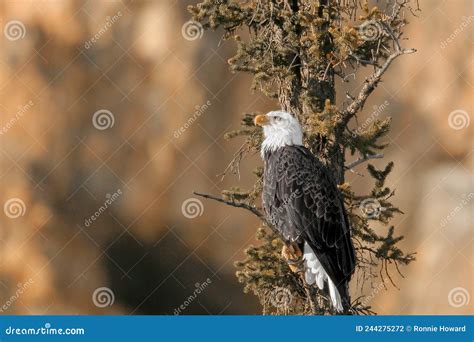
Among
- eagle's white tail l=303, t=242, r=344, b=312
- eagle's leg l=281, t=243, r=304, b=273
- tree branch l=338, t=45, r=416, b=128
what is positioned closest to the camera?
tree branch l=338, t=45, r=416, b=128

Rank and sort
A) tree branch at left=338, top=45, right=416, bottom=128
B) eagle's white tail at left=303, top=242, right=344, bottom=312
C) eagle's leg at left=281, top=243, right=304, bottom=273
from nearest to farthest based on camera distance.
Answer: tree branch at left=338, top=45, right=416, bottom=128 < eagle's white tail at left=303, top=242, right=344, bottom=312 < eagle's leg at left=281, top=243, right=304, bottom=273

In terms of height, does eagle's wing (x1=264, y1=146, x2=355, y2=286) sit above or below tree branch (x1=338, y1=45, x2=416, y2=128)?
below

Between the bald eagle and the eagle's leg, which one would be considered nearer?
the bald eagle

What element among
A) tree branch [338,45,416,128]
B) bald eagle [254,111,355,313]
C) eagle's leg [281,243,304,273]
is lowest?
eagle's leg [281,243,304,273]

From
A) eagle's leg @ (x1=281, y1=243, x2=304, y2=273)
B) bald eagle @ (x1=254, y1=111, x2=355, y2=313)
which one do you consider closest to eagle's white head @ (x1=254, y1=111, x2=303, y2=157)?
bald eagle @ (x1=254, y1=111, x2=355, y2=313)

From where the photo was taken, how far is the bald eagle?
619 cm

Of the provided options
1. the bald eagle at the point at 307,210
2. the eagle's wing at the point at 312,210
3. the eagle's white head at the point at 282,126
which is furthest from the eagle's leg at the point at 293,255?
the eagle's white head at the point at 282,126

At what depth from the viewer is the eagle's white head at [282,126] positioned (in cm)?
643

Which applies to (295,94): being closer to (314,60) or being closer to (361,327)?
(314,60)

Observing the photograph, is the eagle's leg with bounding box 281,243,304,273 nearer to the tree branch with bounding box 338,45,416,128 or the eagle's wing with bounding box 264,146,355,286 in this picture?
the eagle's wing with bounding box 264,146,355,286

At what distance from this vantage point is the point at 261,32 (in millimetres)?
7070

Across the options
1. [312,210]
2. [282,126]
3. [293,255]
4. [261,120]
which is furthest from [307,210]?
[261,120]

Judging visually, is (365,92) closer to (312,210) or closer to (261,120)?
(261,120)

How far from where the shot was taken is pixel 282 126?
6.46m
